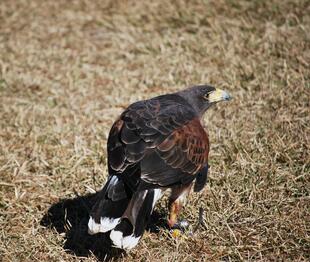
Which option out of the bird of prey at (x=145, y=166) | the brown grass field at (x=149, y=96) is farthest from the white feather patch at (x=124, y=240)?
the brown grass field at (x=149, y=96)

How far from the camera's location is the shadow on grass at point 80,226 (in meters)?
4.56

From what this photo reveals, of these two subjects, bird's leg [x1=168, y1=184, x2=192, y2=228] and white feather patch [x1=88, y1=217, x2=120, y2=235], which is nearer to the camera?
white feather patch [x1=88, y1=217, x2=120, y2=235]

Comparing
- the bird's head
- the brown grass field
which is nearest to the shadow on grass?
the brown grass field

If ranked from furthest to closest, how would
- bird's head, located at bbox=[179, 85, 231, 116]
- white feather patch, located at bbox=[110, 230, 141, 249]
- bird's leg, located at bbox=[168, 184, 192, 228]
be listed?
bird's head, located at bbox=[179, 85, 231, 116], bird's leg, located at bbox=[168, 184, 192, 228], white feather patch, located at bbox=[110, 230, 141, 249]

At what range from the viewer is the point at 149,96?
7.29m

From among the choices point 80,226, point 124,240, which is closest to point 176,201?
point 124,240

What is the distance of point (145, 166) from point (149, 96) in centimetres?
325

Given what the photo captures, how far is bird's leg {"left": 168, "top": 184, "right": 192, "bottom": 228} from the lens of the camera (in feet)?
14.9

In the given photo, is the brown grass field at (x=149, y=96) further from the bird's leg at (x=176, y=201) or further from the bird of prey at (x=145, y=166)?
the bird of prey at (x=145, y=166)

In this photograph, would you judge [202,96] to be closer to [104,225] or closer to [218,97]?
[218,97]

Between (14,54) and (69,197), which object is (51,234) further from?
(14,54)

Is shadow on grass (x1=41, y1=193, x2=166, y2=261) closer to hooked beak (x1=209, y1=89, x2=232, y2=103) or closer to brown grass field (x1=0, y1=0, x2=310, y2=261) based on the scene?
brown grass field (x1=0, y1=0, x2=310, y2=261)

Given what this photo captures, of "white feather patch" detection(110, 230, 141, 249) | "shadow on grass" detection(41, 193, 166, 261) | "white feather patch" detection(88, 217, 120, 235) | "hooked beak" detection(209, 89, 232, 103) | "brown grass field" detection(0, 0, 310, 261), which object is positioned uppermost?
"hooked beak" detection(209, 89, 232, 103)

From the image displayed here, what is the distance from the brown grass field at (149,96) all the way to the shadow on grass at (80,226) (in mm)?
15
